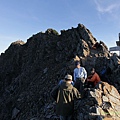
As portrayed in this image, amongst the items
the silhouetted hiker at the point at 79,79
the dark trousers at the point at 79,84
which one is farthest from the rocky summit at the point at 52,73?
the silhouetted hiker at the point at 79,79

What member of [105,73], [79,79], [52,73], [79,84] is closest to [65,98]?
[79,84]

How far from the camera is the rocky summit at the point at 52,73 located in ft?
36.6

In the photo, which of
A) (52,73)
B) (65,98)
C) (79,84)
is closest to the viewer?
(65,98)

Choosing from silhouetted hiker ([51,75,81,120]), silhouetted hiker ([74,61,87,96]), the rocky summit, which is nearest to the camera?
silhouetted hiker ([51,75,81,120])

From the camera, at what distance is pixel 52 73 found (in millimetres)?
24297

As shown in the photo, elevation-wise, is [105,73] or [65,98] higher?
[105,73]

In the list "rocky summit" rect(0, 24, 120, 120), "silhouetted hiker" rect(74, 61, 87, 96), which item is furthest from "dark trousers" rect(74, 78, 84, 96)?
"rocky summit" rect(0, 24, 120, 120)

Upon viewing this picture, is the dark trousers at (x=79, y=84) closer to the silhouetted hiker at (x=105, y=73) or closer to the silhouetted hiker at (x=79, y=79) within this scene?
the silhouetted hiker at (x=79, y=79)

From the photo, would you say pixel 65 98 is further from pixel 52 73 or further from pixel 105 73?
pixel 52 73

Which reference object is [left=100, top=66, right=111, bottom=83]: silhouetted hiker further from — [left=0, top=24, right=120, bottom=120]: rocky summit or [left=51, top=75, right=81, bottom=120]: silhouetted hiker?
[left=51, top=75, right=81, bottom=120]: silhouetted hiker

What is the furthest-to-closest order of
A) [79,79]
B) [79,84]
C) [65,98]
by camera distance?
[79,79] < [79,84] < [65,98]

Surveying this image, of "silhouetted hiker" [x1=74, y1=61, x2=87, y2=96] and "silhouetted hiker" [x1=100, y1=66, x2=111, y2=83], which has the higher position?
"silhouetted hiker" [x1=100, y1=66, x2=111, y2=83]

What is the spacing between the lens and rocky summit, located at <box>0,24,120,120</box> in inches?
439

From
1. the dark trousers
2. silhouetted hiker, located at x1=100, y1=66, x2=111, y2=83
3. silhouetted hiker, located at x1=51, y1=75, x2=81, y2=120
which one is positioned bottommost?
silhouetted hiker, located at x1=51, y1=75, x2=81, y2=120
